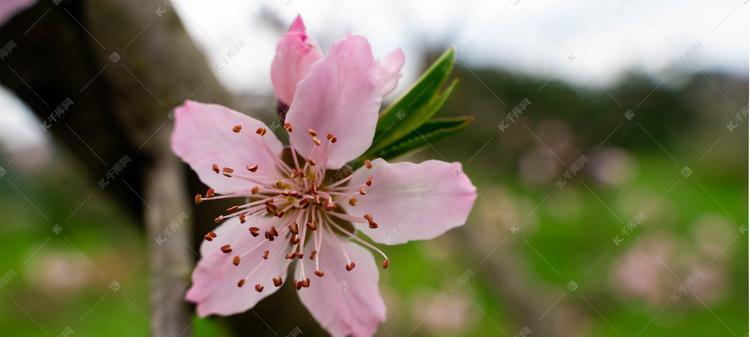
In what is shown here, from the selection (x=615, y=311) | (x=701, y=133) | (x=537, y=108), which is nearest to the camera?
(x=615, y=311)

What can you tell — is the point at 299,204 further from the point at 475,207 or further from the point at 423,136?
the point at 475,207

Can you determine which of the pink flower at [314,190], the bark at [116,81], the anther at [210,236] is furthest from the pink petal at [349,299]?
the bark at [116,81]

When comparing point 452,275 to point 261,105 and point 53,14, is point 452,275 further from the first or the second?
point 53,14

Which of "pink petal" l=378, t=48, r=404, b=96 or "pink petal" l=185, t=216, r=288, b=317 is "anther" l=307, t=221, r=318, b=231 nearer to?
"pink petal" l=185, t=216, r=288, b=317

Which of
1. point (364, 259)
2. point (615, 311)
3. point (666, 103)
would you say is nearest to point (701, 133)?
point (666, 103)

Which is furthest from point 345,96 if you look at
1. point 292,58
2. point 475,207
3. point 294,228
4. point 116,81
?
point 475,207

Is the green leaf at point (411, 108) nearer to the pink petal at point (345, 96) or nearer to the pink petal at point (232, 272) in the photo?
the pink petal at point (345, 96)
